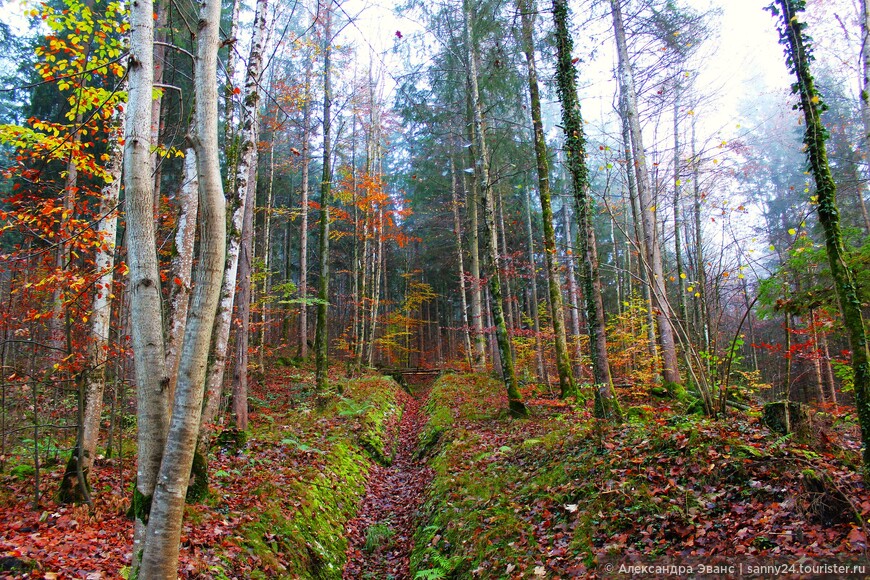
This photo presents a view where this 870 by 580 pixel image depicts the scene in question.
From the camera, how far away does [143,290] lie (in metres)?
2.64

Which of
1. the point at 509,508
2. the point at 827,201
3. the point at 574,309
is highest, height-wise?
the point at 574,309

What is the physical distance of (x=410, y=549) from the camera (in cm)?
575

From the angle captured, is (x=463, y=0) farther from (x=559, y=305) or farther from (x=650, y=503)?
(x=650, y=503)


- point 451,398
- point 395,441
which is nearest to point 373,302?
point 451,398

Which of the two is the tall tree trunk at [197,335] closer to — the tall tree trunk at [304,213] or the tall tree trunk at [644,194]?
the tall tree trunk at [644,194]

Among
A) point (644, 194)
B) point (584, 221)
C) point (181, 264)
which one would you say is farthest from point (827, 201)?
point (644, 194)

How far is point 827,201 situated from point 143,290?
221 inches

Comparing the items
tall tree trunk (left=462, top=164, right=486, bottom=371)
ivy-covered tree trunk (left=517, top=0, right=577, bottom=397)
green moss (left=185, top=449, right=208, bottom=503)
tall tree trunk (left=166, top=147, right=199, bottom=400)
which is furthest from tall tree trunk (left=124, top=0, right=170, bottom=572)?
tall tree trunk (left=462, top=164, right=486, bottom=371)

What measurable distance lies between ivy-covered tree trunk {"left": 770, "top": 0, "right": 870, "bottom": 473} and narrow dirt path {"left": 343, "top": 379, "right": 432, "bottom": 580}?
5.06 meters

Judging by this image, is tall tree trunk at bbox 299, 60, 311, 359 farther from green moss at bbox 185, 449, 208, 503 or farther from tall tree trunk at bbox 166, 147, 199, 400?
green moss at bbox 185, 449, 208, 503

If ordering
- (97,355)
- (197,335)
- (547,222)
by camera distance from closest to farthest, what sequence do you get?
(197,335)
(97,355)
(547,222)

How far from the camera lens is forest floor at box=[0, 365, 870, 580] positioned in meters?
3.37

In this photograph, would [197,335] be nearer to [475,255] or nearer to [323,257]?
[323,257]

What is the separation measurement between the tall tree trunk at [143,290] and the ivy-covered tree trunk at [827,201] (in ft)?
17.3
